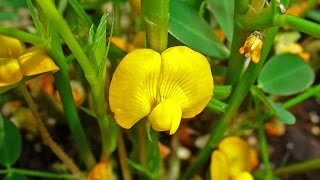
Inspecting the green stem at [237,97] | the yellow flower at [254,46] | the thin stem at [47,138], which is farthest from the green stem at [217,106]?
the thin stem at [47,138]

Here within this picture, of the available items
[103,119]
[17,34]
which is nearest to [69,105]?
[103,119]

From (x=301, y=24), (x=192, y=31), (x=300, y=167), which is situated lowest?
(x=300, y=167)

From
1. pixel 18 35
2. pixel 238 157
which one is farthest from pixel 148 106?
pixel 238 157

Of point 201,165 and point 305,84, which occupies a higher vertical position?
point 305,84

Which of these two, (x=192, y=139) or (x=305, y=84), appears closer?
(x=305, y=84)

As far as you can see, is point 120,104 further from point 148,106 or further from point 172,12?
point 172,12

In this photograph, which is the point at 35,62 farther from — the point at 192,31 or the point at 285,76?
the point at 285,76

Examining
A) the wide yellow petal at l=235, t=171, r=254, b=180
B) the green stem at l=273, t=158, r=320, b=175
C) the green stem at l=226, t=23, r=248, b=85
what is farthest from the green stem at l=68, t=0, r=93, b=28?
the green stem at l=273, t=158, r=320, b=175
